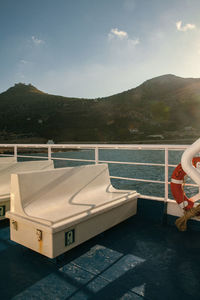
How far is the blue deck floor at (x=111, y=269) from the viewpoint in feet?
4.18

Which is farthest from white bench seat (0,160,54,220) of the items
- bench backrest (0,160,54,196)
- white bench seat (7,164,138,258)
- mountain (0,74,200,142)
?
mountain (0,74,200,142)

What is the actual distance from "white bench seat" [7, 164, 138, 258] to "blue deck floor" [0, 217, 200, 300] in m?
0.12

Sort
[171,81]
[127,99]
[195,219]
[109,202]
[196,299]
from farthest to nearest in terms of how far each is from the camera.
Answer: [171,81] < [127,99] < [195,219] < [109,202] < [196,299]

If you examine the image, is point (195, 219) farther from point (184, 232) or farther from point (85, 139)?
point (85, 139)

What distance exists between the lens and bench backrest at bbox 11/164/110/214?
1643 mm

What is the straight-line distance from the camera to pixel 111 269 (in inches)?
59.4

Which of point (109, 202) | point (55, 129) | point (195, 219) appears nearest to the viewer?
point (109, 202)

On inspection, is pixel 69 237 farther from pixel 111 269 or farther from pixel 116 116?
pixel 116 116

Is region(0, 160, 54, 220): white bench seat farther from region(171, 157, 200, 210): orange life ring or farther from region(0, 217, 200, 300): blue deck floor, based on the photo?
region(171, 157, 200, 210): orange life ring

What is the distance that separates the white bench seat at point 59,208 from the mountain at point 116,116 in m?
50.6

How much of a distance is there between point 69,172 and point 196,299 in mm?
1316

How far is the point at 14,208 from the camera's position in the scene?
1.69m

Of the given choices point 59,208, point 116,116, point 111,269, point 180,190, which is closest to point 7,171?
point 59,208

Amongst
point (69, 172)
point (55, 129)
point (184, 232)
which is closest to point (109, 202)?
point (69, 172)
